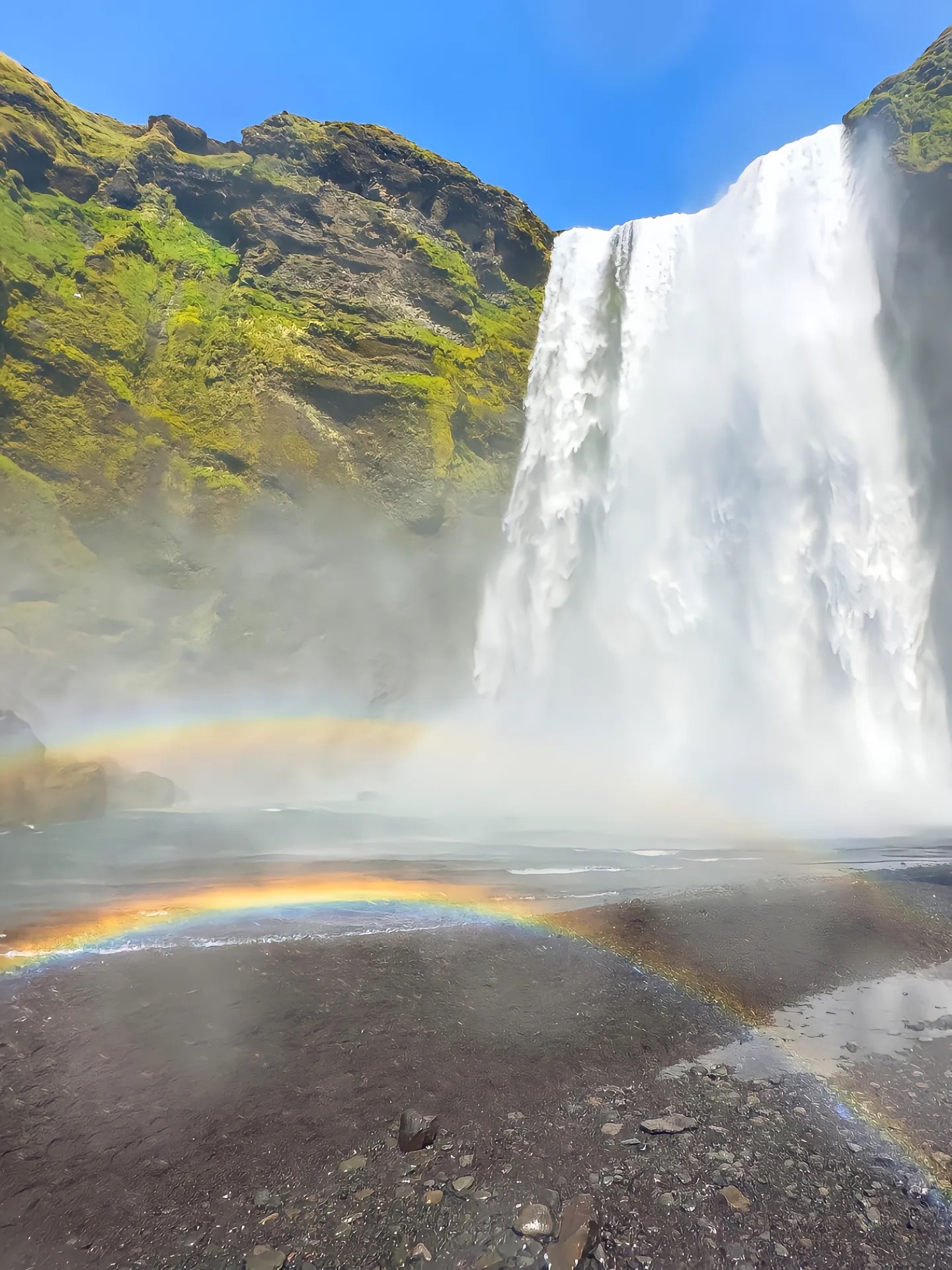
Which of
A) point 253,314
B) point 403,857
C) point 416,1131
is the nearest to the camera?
point 416,1131

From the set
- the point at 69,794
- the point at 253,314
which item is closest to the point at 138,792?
the point at 69,794

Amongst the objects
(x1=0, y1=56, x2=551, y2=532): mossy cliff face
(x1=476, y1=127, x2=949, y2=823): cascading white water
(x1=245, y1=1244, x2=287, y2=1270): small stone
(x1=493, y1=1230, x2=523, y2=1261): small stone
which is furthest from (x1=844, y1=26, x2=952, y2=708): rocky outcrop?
(x1=245, y1=1244, x2=287, y2=1270): small stone

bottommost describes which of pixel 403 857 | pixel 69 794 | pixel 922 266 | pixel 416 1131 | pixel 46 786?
pixel 416 1131

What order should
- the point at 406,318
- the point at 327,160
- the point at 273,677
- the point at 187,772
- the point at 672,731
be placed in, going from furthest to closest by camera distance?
1. the point at 327,160
2. the point at 406,318
3. the point at 273,677
4. the point at 672,731
5. the point at 187,772

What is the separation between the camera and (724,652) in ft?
77.8

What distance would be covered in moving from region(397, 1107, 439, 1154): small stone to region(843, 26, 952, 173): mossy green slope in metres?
32.0

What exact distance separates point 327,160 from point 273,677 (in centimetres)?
2734

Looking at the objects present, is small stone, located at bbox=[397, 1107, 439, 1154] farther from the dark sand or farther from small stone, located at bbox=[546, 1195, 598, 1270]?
small stone, located at bbox=[546, 1195, 598, 1270]

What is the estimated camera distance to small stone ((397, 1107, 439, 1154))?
3.83 m

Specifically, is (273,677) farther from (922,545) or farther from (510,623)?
(922,545)

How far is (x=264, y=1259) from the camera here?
2.96 metres

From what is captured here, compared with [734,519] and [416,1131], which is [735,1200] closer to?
[416,1131]

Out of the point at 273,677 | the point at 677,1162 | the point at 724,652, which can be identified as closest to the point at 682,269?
the point at 724,652

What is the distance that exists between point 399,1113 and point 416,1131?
415 millimetres
